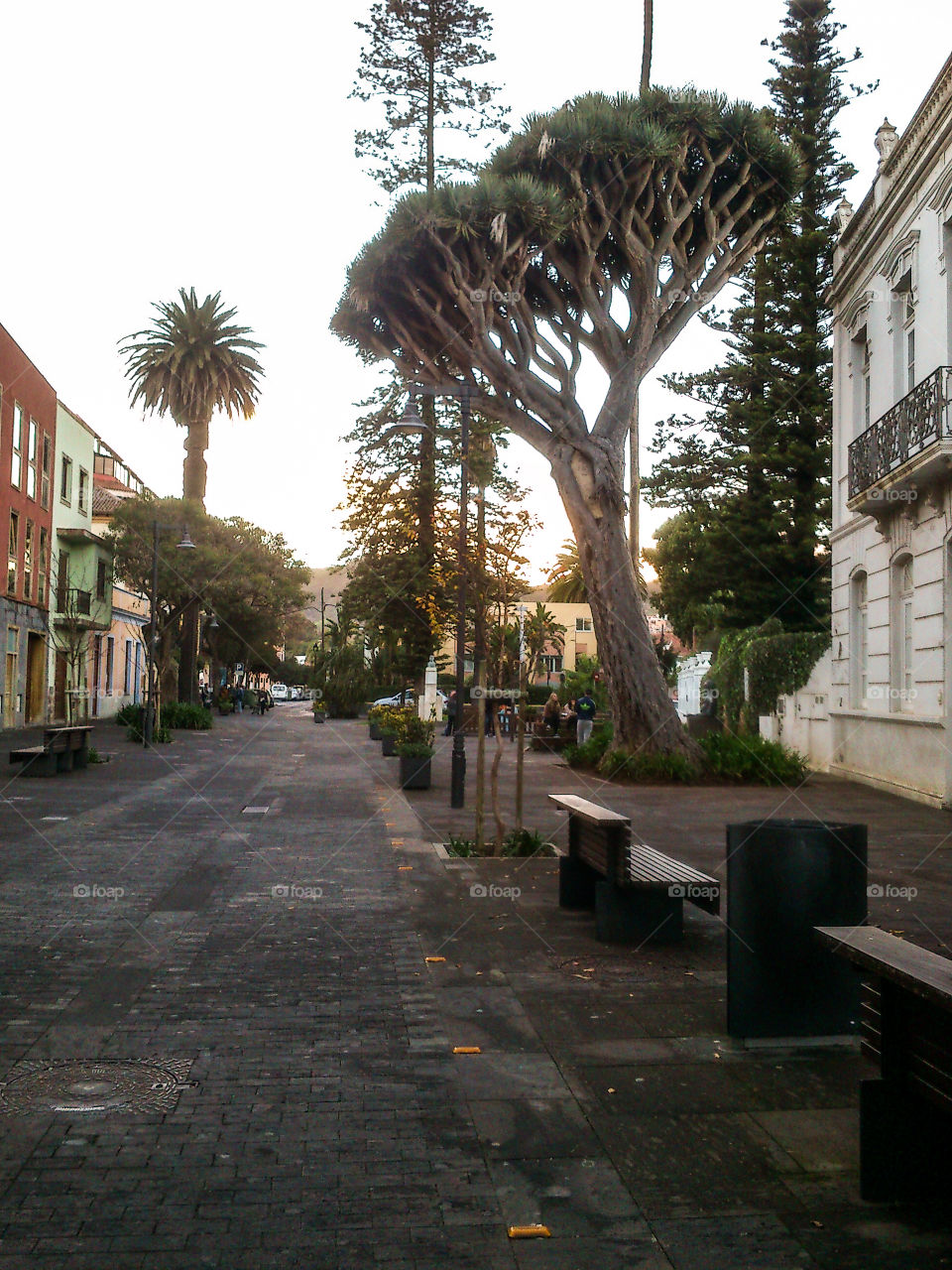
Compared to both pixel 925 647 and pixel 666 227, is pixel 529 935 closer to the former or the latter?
pixel 925 647

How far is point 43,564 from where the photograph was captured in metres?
42.8

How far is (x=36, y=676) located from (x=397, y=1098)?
40.8 meters

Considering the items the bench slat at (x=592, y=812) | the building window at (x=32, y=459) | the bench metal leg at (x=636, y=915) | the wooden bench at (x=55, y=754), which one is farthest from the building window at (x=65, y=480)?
the bench metal leg at (x=636, y=915)

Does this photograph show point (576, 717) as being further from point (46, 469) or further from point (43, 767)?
point (46, 469)

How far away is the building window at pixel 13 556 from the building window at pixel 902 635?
92.9 ft

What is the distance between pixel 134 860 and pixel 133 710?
25.9 metres

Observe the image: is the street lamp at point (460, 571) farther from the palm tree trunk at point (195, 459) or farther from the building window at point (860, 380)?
the palm tree trunk at point (195, 459)

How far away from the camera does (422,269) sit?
21.7 meters

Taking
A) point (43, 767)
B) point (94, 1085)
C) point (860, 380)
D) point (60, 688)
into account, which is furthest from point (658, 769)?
point (60, 688)

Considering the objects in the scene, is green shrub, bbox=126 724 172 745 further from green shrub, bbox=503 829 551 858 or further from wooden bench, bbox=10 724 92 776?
green shrub, bbox=503 829 551 858

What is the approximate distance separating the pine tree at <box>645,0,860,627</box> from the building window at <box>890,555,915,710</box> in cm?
1315

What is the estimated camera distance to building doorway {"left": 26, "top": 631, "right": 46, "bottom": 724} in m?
42.0

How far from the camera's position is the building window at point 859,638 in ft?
72.5

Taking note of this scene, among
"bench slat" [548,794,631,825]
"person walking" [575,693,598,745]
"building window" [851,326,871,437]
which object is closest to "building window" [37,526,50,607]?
"person walking" [575,693,598,745]
